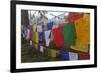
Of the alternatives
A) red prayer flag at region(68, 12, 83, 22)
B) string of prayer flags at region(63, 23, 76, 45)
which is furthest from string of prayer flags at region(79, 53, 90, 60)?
red prayer flag at region(68, 12, 83, 22)

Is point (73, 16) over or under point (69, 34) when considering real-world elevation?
over

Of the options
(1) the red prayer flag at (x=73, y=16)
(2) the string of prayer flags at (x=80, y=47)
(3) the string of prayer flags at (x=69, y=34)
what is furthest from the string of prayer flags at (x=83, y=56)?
(1) the red prayer flag at (x=73, y=16)

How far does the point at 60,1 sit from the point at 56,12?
0.11m

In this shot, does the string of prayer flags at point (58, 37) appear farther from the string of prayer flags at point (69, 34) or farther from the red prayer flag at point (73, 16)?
the red prayer flag at point (73, 16)

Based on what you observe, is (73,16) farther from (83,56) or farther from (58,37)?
(83,56)

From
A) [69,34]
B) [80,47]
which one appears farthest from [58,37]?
[80,47]

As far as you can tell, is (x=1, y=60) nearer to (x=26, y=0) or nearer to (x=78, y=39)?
(x=26, y=0)

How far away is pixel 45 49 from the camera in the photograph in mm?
1875

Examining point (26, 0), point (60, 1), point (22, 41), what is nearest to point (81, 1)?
point (60, 1)

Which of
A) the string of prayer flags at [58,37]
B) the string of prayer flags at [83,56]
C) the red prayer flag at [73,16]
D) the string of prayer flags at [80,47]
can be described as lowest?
the string of prayer flags at [83,56]

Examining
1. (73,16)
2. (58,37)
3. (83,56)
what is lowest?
(83,56)

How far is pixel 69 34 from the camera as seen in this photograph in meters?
1.93

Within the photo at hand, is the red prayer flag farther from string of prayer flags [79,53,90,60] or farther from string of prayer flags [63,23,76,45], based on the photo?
string of prayer flags [79,53,90,60]

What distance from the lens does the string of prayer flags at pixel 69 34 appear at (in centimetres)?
193
